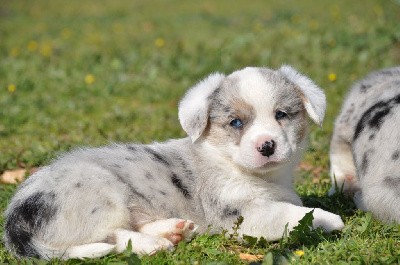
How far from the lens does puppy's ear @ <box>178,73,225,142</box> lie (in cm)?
561

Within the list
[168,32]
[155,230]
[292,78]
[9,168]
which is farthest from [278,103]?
[168,32]

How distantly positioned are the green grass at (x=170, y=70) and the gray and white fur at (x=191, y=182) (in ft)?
0.55

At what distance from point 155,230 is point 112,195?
1.37ft

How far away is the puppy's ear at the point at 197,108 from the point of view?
18.4 feet

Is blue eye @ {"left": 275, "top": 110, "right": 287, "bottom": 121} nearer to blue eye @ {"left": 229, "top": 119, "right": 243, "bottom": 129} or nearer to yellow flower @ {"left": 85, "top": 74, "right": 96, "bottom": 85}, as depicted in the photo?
blue eye @ {"left": 229, "top": 119, "right": 243, "bottom": 129}

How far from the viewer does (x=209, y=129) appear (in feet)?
18.9

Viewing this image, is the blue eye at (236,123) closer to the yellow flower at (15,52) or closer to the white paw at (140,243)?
the white paw at (140,243)

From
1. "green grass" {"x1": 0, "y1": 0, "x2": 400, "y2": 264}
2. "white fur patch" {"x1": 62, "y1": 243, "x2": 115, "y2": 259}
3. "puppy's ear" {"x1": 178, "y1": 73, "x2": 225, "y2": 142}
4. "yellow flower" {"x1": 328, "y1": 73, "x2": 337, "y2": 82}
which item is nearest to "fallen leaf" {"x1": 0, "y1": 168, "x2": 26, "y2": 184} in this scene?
"green grass" {"x1": 0, "y1": 0, "x2": 400, "y2": 264}

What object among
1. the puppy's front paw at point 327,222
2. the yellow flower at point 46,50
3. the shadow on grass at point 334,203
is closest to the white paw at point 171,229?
the puppy's front paw at point 327,222

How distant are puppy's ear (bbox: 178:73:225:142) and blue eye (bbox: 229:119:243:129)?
22 centimetres

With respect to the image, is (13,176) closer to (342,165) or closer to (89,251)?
(89,251)

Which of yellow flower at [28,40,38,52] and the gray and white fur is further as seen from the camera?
yellow flower at [28,40,38,52]

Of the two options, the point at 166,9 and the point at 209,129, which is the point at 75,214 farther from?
the point at 166,9

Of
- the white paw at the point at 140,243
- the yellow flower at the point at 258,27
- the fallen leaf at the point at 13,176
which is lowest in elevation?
the fallen leaf at the point at 13,176
